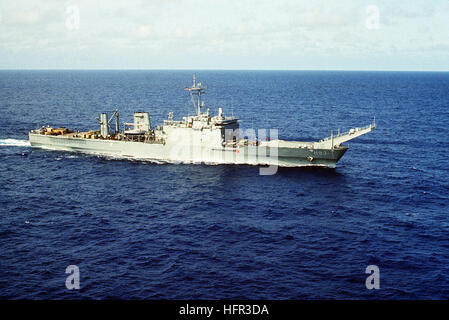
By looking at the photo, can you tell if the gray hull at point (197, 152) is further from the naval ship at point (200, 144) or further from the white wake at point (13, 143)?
the white wake at point (13, 143)

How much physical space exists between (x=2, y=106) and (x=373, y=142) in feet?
390

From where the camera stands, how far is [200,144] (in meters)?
71.8

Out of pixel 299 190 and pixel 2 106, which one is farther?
pixel 2 106

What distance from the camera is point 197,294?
107 feet

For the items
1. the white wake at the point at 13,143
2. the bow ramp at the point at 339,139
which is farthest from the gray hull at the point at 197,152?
the white wake at the point at 13,143

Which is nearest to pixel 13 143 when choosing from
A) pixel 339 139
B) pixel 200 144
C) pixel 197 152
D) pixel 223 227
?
pixel 197 152

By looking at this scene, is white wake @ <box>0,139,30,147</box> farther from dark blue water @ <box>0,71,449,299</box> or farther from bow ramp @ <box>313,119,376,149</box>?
bow ramp @ <box>313,119,376,149</box>

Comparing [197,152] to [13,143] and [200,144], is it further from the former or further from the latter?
[13,143]

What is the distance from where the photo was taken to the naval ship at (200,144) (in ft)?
220

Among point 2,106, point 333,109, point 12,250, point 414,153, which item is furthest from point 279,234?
point 2,106

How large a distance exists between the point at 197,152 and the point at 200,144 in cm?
165
